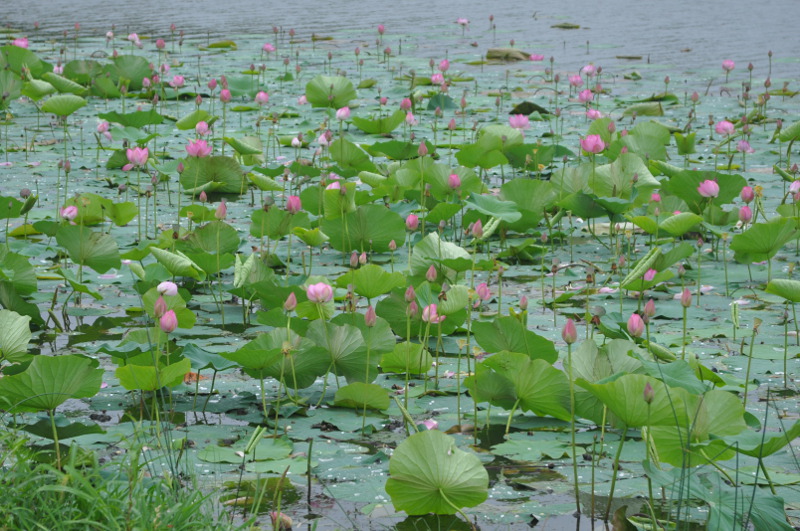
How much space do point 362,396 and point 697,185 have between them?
76.9 inches

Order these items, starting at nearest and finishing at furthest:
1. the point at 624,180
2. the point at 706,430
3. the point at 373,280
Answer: the point at 706,430 < the point at 373,280 < the point at 624,180

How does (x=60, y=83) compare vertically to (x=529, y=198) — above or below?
above

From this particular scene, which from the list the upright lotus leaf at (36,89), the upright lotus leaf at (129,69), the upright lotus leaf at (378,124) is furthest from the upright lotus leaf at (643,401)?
the upright lotus leaf at (129,69)

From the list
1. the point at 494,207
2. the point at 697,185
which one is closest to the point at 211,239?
the point at 494,207

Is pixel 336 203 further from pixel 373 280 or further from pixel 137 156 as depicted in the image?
pixel 137 156

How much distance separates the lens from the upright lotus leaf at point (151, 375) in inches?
80.7

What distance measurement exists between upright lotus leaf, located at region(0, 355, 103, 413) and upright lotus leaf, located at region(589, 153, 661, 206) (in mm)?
2283

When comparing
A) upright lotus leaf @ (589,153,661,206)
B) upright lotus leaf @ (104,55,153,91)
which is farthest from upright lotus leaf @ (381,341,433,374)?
upright lotus leaf @ (104,55,153,91)

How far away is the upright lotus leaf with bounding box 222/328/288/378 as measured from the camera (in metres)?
2.11

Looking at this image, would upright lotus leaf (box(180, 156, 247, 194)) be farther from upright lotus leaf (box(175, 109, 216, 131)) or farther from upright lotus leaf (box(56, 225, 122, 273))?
upright lotus leaf (box(56, 225, 122, 273))

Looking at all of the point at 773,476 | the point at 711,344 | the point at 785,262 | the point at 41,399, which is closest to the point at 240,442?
the point at 41,399

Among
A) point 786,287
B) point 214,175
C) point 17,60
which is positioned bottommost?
point 214,175

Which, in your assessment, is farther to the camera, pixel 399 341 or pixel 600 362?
pixel 399 341

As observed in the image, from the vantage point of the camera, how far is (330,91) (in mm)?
5391
